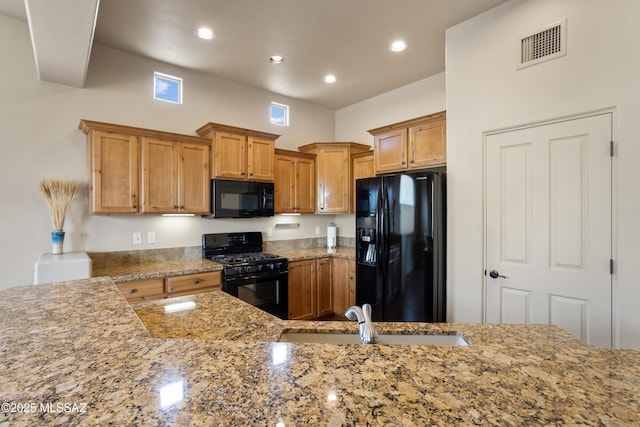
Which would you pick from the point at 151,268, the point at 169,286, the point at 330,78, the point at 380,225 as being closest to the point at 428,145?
the point at 380,225

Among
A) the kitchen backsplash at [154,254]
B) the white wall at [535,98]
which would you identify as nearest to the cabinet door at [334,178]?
the kitchen backsplash at [154,254]

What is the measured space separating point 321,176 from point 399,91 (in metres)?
1.60

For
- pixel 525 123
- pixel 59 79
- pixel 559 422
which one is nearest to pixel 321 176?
pixel 525 123

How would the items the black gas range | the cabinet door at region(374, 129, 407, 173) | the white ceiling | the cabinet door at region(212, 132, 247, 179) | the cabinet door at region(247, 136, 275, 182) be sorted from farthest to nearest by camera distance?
1. the cabinet door at region(247, 136, 275, 182)
2. the cabinet door at region(374, 129, 407, 173)
3. the cabinet door at region(212, 132, 247, 179)
4. the black gas range
5. the white ceiling

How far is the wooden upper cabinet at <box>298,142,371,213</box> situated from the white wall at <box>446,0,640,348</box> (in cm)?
172

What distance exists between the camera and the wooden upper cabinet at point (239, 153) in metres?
3.44

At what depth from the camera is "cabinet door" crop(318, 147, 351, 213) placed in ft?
14.4

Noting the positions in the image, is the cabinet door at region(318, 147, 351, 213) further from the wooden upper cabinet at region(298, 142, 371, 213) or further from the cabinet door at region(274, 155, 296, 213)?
the cabinet door at region(274, 155, 296, 213)

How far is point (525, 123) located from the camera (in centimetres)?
238

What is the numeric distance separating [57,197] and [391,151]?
3.41 metres

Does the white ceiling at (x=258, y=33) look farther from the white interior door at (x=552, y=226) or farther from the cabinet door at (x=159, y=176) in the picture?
the white interior door at (x=552, y=226)

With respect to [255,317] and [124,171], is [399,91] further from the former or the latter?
[255,317]

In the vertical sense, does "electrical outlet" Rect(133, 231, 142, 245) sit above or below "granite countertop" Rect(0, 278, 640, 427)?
above

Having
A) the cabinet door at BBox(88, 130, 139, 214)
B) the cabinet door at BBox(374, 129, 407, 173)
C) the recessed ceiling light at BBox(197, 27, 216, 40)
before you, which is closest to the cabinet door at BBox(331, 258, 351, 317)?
the cabinet door at BBox(374, 129, 407, 173)
